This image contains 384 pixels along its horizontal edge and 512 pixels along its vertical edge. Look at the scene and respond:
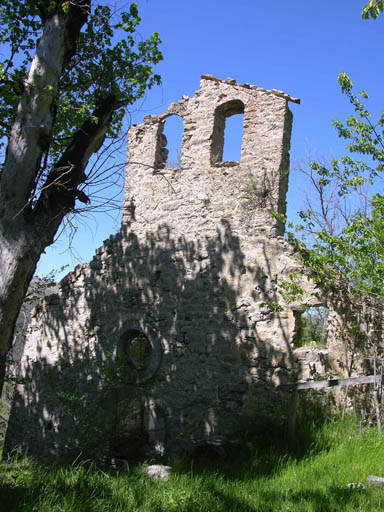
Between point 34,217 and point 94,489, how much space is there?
2570mm

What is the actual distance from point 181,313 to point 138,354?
1.41 m

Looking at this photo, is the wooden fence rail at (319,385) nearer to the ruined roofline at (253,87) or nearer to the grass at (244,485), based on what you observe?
the grass at (244,485)

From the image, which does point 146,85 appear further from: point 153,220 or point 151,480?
point 151,480

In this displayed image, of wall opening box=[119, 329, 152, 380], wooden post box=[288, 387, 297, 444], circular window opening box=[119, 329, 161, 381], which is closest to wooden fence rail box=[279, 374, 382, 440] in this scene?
wooden post box=[288, 387, 297, 444]

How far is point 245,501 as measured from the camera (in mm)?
4297

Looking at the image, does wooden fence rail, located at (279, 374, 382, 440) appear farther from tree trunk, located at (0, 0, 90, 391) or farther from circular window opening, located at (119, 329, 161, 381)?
tree trunk, located at (0, 0, 90, 391)

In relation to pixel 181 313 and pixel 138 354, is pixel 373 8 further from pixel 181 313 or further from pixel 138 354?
pixel 138 354

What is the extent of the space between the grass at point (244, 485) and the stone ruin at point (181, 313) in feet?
3.83

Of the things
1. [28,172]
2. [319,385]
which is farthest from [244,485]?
[28,172]

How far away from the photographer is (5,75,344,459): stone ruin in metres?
7.46

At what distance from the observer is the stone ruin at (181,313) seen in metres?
7.46

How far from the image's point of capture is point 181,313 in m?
8.15

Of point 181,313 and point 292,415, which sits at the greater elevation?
point 181,313

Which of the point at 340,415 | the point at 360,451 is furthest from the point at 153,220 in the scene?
the point at 360,451
